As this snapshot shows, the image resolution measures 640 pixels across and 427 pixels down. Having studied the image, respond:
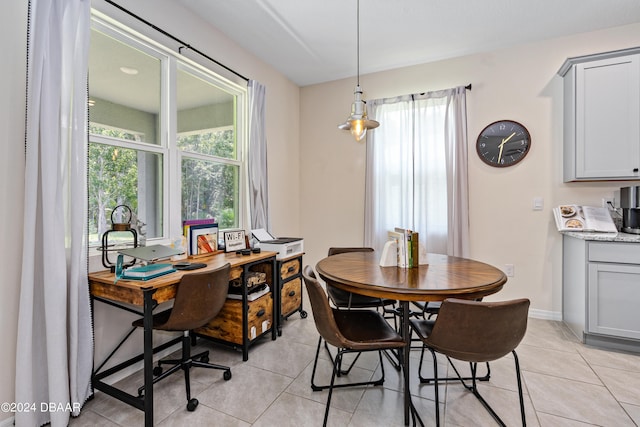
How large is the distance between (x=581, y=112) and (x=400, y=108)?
169cm

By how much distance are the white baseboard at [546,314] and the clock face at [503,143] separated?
5.11 feet

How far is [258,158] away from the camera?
10.6ft

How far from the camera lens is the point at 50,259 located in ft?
5.25

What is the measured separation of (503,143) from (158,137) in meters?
3.34

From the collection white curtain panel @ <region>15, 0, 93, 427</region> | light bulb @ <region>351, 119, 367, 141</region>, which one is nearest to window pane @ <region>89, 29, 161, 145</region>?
white curtain panel @ <region>15, 0, 93, 427</region>

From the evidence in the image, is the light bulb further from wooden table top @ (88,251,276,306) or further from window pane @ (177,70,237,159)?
wooden table top @ (88,251,276,306)

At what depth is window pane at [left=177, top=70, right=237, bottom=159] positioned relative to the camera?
265 cm

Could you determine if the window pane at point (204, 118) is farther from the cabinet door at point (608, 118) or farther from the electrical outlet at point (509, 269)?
the cabinet door at point (608, 118)

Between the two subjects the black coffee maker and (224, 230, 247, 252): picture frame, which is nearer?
the black coffee maker

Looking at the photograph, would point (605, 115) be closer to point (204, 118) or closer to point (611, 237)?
point (611, 237)

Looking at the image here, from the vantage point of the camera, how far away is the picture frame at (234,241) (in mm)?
2668

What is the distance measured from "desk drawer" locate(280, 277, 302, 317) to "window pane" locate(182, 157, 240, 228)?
89cm

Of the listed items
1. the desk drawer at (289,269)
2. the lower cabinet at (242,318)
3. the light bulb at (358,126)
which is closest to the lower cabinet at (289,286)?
the desk drawer at (289,269)

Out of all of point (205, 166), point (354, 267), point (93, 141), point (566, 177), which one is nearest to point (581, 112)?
point (566, 177)
